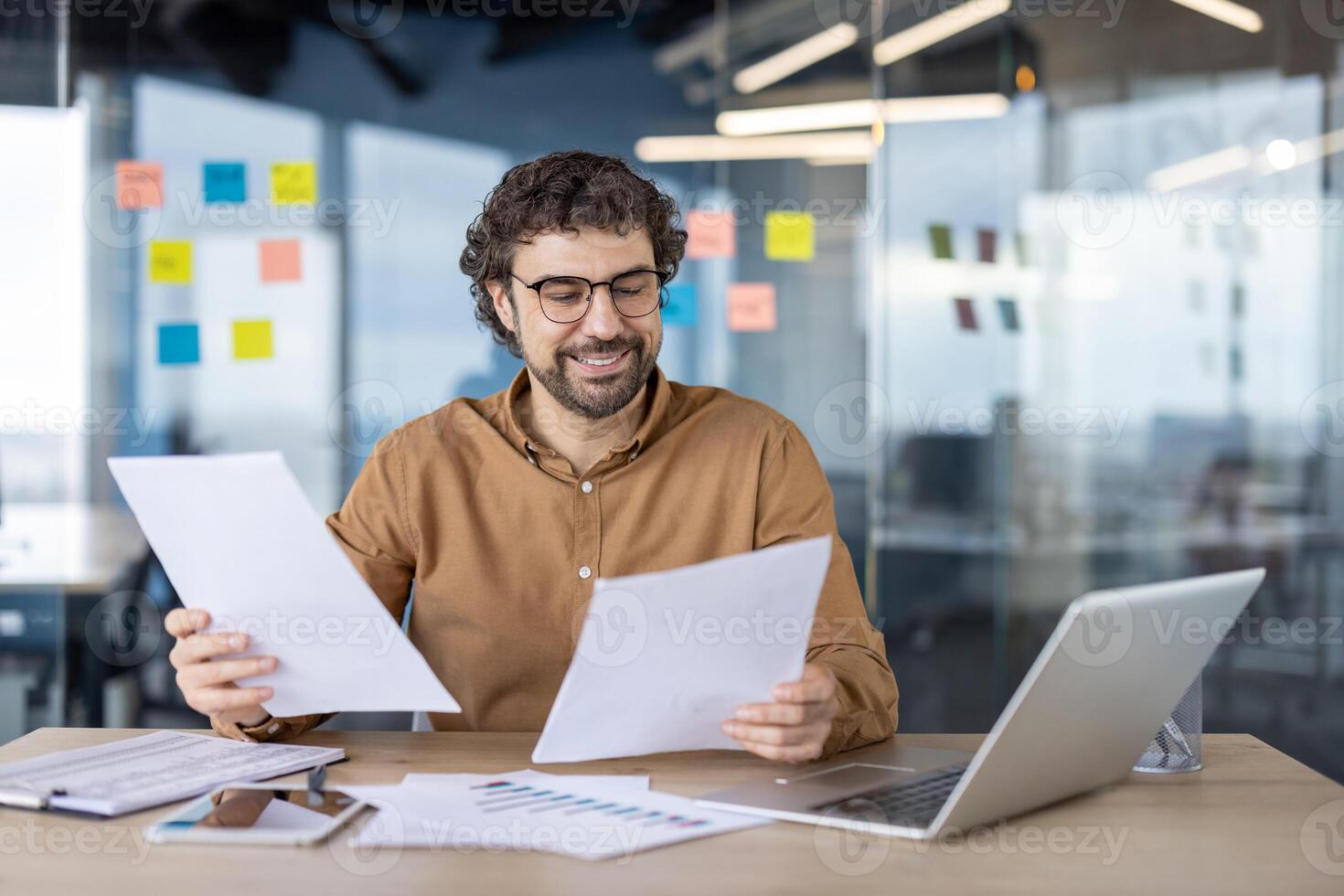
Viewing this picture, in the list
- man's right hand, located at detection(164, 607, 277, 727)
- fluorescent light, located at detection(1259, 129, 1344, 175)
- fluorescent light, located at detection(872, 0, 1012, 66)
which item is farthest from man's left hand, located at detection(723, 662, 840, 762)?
fluorescent light, located at detection(1259, 129, 1344, 175)

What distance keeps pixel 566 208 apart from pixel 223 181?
2037mm

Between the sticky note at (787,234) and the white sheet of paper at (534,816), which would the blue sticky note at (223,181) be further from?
the white sheet of paper at (534,816)

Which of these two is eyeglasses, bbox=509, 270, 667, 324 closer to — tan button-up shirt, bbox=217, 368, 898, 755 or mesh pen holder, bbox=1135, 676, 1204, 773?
tan button-up shirt, bbox=217, 368, 898, 755

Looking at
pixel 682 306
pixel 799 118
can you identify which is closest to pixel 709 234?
pixel 682 306

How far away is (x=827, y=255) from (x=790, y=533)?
79.9 inches

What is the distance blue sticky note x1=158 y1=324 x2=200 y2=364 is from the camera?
3.51 m

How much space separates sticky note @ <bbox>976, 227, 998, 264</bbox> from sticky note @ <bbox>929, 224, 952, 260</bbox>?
0.09 m

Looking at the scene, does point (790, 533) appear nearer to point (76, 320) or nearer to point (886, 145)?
point (886, 145)

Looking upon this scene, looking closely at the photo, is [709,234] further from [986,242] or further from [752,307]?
[986,242]

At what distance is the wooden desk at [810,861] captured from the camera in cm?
97

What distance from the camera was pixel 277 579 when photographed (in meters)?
1.24

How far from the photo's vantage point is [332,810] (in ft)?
3.76

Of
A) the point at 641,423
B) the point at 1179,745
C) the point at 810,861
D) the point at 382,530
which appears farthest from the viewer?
the point at 641,423

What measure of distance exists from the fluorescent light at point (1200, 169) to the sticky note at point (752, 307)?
1.18m
